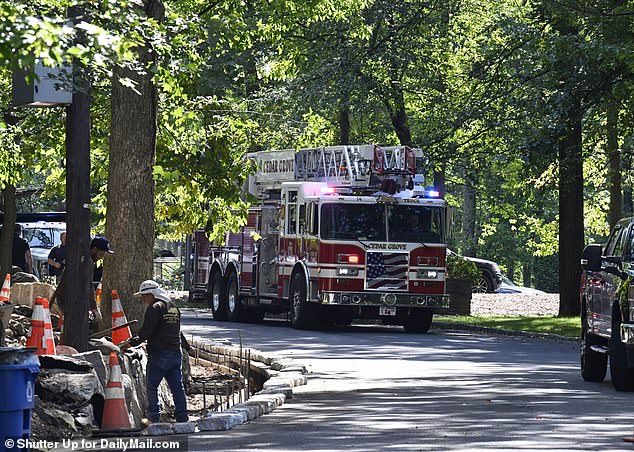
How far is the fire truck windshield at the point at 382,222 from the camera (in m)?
30.1

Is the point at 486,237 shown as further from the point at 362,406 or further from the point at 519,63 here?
the point at 362,406

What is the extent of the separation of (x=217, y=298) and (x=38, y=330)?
65.3ft

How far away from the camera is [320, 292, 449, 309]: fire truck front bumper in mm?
29781

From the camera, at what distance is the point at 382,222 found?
30.5 meters

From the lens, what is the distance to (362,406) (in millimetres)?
15969

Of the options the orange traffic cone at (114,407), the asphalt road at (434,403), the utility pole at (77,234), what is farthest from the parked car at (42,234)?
the orange traffic cone at (114,407)

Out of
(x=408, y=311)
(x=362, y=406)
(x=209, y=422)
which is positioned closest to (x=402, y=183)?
(x=408, y=311)

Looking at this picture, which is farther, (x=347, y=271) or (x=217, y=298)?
(x=217, y=298)

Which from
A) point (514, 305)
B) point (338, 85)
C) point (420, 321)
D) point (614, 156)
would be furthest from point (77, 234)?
point (514, 305)

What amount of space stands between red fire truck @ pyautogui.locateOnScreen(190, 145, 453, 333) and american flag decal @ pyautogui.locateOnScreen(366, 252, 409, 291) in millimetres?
19

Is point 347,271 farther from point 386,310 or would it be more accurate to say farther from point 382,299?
point 386,310

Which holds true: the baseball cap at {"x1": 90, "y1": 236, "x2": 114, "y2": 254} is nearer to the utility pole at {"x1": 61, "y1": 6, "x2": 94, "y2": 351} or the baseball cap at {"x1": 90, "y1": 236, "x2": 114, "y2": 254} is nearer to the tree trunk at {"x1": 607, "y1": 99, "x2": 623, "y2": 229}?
the utility pole at {"x1": 61, "y1": 6, "x2": 94, "y2": 351}

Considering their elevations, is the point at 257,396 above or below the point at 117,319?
below

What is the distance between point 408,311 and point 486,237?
44509 mm
